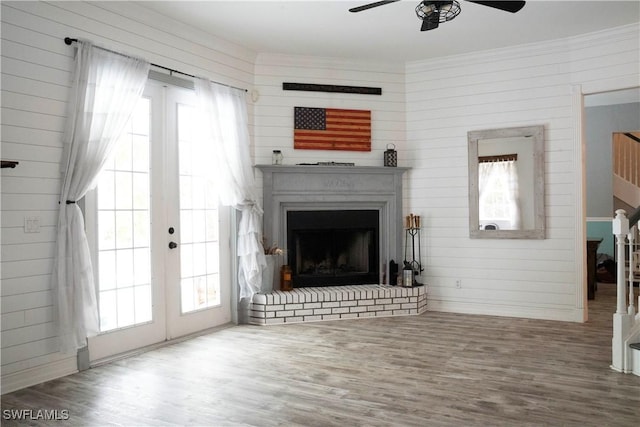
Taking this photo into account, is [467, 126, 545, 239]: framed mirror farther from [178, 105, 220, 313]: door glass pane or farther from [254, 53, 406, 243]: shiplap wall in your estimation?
[178, 105, 220, 313]: door glass pane

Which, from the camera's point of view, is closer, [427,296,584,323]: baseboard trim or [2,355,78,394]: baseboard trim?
[2,355,78,394]: baseboard trim

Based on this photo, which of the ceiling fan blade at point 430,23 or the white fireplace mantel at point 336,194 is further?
the white fireplace mantel at point 336,194

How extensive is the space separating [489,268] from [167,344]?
3.84 m

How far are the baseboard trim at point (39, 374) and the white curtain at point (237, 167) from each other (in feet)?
6.70

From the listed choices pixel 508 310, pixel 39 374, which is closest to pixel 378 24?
pixel 508 310

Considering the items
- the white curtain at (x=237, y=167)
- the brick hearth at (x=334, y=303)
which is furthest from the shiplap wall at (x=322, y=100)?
the brick hearth at (x=334, y=303)

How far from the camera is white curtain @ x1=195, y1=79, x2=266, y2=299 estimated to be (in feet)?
17.5

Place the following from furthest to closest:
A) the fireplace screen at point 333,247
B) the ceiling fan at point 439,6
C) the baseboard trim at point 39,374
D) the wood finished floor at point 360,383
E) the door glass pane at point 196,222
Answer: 1. the fireplace screen at point 333,247
2. the door glass pane at point 196,222
3. the baseboard trim at point 39,374
4. the ceiling fan at point 439,6
5. the wood finished floor at point 360,383

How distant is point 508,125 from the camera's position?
19.9 ft

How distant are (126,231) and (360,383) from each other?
2.46m

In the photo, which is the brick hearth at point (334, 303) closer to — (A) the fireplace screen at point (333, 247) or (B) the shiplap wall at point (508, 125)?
(A) the fireplace screen at point (333, 247)

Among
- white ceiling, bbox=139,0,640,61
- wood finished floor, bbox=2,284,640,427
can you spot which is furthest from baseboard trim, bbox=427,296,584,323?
white ceiling, bbox=139,0,640,61

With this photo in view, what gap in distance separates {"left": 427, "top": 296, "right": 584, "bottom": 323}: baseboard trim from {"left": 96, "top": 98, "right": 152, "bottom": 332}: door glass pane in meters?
3.59

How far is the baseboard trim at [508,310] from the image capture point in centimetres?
574
